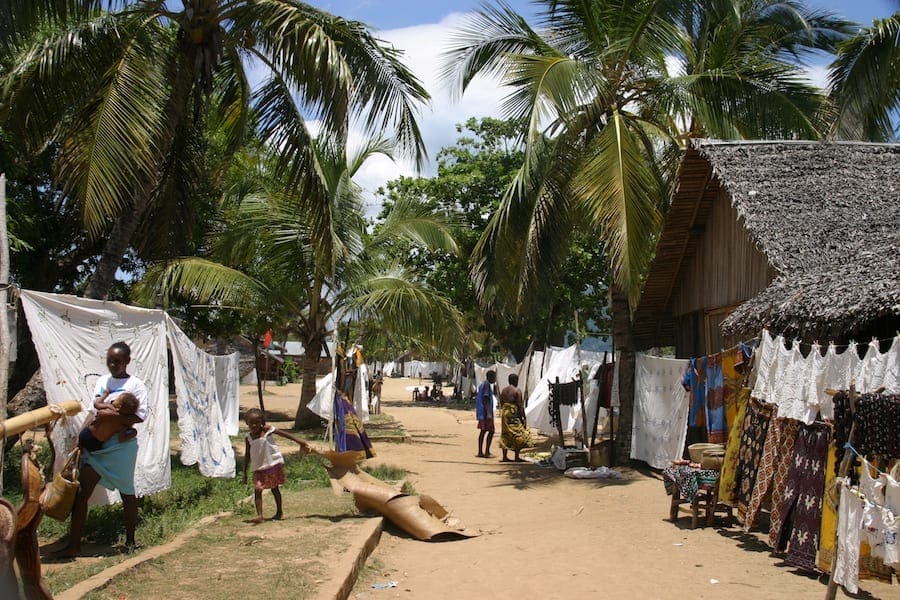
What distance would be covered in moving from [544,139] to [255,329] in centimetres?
1161

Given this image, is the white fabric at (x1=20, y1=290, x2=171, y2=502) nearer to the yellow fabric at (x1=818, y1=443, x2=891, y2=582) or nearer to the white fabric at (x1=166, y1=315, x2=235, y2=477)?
the white fabric at (x1=166, y1=315, x2=235, y2=477)

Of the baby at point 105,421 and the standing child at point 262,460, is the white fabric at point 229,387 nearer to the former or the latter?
the standing child at point 262,460

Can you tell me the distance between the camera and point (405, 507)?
8602 millimetres

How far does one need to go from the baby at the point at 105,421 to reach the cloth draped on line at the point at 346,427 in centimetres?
717

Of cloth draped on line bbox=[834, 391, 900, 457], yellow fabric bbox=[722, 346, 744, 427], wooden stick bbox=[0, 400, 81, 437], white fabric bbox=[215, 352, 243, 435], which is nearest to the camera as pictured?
wooden stick bbox=[0, 400, 81, 437]

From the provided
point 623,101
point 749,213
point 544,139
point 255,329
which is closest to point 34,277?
point 255,329

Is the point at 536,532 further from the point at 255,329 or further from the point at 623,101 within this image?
the point at 255,329

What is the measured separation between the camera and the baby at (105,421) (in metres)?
6.21

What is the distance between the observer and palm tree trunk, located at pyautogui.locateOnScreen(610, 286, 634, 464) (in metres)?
14.2

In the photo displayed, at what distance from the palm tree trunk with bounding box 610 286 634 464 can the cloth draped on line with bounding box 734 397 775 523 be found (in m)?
5.38

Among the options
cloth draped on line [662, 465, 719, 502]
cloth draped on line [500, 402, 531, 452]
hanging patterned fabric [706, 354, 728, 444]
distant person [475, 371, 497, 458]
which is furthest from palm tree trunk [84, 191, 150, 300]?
distant person [475, 371, 497, 458]

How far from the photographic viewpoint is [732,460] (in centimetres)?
878

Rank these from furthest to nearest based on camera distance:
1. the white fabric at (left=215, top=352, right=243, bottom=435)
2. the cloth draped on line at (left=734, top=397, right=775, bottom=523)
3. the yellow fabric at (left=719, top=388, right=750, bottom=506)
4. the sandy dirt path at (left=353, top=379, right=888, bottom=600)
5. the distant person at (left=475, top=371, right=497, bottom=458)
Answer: the white fabric at (left=215, top=352, right=243, bottom=435) < the distant person at (left=475, top=371, right=497, bottom=458) < the yellow fabric at (left=719, top=388, right=750, bottom=506) < the cloth draped on line at (left=734, top=397, right=775, bottom=523) < the sandy dirt path at (left=353, top=379, right=888, bottom=600)

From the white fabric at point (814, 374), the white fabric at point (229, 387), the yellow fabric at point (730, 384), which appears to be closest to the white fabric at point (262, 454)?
the white fabric at point (814, 374)
